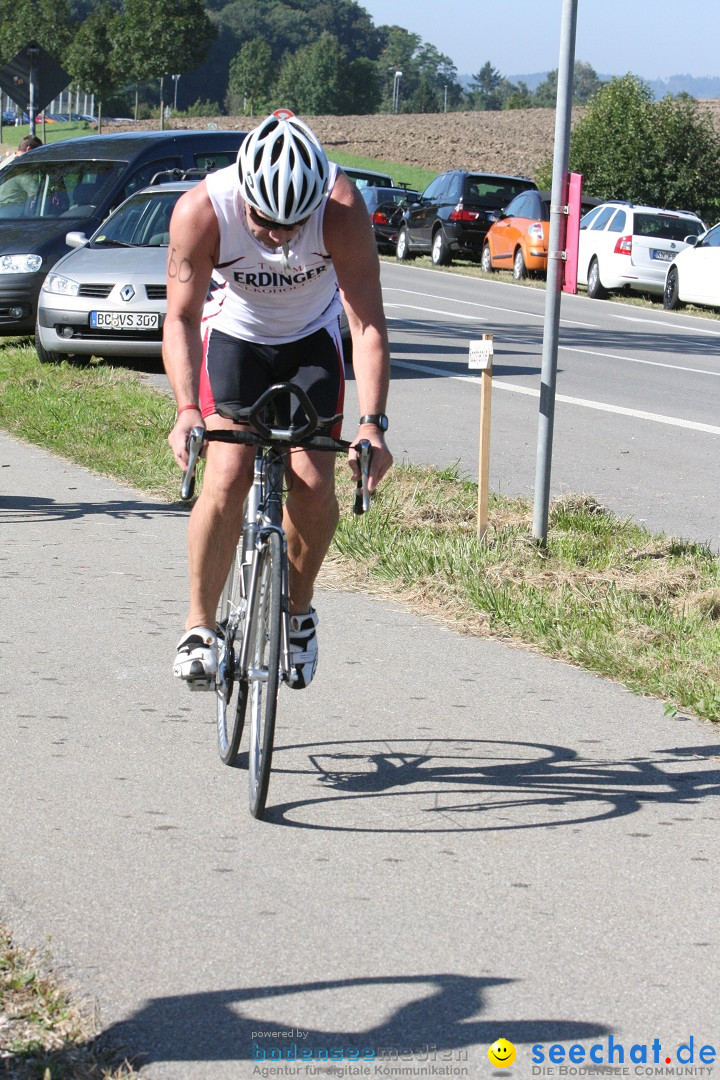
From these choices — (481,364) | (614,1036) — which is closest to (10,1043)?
(614,1036)

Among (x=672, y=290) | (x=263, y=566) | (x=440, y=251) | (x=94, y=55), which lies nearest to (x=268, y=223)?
(x=263, y=566)

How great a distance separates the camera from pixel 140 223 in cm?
1470

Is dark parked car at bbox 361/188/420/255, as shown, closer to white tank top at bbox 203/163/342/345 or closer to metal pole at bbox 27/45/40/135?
metal pole at bbox 27/45/40/135

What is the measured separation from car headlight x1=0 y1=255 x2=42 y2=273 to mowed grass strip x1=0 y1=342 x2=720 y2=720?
578cm

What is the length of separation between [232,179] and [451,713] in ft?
6.71

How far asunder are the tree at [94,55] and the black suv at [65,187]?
79.7 meters

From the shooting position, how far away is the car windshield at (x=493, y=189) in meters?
32.3

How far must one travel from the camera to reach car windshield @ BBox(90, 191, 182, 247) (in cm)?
1456

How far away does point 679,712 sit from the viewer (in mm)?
5398

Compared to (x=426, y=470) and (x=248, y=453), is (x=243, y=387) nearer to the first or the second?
(x=248, y=453)

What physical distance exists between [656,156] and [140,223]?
26.5 m

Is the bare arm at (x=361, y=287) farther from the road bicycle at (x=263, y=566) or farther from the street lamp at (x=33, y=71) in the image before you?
the street lamp at (x=33, y=71)

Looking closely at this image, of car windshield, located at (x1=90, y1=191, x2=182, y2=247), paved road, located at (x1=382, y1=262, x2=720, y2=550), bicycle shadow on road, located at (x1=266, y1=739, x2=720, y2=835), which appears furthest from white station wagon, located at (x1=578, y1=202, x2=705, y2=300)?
bicycle shadow on road, located at (x1=266, y1=739, x2=720, y2=835)

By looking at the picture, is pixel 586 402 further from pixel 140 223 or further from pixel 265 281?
pixel 265 281
